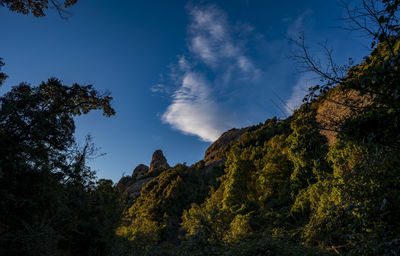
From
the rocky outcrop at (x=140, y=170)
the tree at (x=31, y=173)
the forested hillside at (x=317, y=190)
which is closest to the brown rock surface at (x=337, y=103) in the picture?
the forested hillside at (x=317, y=190)

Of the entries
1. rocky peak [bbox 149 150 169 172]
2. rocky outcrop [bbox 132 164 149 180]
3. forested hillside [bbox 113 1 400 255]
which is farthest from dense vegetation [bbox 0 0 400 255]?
rocky outcrop [bbox 132 164 149 180]

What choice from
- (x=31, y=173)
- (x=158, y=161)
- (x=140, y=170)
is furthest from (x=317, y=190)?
(x=140, y=170)

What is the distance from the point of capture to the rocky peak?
76625mm

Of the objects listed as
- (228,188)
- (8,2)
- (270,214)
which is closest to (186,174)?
(228,188)

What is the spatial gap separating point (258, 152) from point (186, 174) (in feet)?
79.8

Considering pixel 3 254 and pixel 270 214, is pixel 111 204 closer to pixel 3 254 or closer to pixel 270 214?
pixel 3 254

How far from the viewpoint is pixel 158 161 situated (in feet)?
257

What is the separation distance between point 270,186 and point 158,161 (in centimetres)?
6274

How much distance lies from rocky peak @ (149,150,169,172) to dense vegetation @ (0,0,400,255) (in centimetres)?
5469

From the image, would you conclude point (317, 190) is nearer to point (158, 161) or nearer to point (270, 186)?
point (270, 186)

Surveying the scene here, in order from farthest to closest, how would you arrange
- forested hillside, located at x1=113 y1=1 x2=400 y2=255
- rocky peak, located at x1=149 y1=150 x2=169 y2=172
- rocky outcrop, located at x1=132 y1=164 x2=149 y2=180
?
rocky outcrop, located at x1=132 y1=164 x2=149 y2=180, rocky peak, located at x1=149 y1=150 x2=169 y2=172, forested hillside, located at x1=113 y1=1 x2=400 y2=255

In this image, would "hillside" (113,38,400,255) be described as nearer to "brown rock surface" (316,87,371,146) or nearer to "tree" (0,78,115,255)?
"brown rock surface" (316,87,371,146)

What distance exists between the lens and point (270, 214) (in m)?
17.6

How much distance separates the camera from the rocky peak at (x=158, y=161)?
76.6 metres
